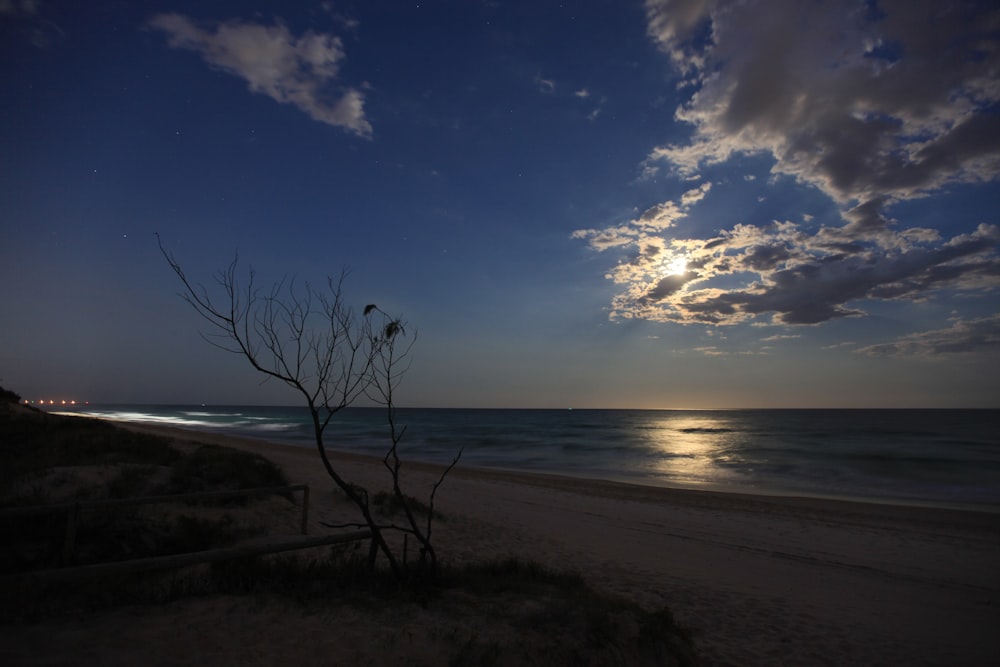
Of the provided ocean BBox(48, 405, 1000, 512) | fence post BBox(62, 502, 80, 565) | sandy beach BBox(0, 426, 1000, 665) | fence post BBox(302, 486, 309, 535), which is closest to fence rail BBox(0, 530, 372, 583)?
sandy beach BBox(0, 426, 1000, 665)

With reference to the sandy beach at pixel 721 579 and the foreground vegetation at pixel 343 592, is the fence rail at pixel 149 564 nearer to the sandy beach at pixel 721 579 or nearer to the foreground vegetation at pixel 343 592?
the foreground vegetation at pixel 343 592

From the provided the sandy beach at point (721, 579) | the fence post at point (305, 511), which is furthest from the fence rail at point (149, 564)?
the fence post at point (305, 511)

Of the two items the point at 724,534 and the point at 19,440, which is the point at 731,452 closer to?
the point at 724,534

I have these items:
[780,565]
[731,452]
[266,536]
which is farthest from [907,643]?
[731,452]

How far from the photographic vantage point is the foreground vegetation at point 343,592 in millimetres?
4780

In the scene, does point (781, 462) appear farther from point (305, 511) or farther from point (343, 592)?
point (343, 592)

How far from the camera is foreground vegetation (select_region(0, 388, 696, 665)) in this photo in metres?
4.78

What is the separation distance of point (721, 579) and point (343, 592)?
280 inches

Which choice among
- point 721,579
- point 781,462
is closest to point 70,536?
point 721,579

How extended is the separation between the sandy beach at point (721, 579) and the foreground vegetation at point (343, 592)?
39 centimetres

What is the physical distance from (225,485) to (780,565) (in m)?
12.0

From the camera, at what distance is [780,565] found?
1032 cm

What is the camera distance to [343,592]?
5785 millimetres

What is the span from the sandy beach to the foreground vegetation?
390mm
